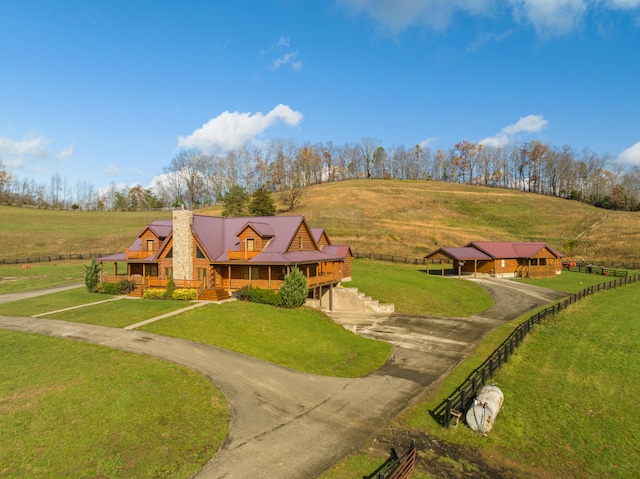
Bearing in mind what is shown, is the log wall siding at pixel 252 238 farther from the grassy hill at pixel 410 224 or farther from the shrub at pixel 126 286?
the grassy hill at pixel 410 224

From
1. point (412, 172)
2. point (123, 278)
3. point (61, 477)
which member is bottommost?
point (61, 477)

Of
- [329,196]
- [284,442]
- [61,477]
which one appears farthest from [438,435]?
[329,196]

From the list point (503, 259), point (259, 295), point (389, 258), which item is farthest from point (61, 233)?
point (503, 259)

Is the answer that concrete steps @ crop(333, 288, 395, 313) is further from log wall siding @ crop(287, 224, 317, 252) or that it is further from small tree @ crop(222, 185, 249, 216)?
small tree @ crop(222, 185, 249, 216)

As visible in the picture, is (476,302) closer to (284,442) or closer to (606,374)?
(606,374)

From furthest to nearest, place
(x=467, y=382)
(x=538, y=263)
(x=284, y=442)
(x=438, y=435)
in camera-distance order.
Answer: (x=538, y=263), (x=467, y=382), (x=438, y=435), (x=284, y=442)

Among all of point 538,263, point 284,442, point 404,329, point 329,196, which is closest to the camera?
point 284,442

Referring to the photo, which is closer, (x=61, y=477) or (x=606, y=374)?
(x=61, y=477)
